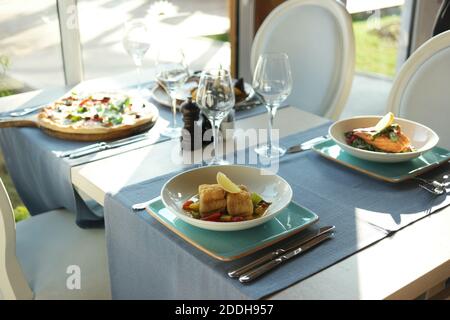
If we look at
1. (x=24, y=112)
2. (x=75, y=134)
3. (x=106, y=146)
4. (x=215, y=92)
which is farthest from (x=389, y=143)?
(x=24, y=112)

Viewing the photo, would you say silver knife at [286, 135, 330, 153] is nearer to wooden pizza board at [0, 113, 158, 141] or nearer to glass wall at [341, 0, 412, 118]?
wooden pizza board at [0, 113, 158, 141]

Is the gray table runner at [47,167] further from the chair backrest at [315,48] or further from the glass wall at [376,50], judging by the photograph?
the glass wall at [376,50]

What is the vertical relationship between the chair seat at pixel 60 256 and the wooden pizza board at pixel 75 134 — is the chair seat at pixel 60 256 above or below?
below

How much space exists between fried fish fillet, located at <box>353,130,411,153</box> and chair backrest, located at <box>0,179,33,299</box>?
0.85 m

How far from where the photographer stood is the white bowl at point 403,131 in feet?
4.34

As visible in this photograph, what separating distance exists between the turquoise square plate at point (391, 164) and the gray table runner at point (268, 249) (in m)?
0.02

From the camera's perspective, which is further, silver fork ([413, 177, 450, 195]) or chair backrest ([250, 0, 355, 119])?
chair backrest ([250, 0, 355, 119])

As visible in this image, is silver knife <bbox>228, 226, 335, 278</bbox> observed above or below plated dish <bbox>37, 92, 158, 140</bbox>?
below

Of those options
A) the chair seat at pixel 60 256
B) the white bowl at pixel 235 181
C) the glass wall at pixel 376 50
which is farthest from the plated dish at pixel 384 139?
the glass wall at pixel 376 50

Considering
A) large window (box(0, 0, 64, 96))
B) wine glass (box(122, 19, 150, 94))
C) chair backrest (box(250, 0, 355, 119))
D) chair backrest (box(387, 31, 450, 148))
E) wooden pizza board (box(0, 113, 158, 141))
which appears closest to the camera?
wooden pizza board (box(0, 113, 158, 141))

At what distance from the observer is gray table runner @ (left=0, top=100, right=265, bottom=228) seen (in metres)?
1.47

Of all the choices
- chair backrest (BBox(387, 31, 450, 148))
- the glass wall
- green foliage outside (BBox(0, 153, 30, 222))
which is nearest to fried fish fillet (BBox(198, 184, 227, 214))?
chair backrest (BBox(387, 31, 450, 148))

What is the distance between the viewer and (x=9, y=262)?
1371 mm

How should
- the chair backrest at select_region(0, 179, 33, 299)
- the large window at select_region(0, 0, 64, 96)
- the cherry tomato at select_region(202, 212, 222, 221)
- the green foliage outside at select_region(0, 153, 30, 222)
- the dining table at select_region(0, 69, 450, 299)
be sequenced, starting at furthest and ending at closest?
the green foliage outside at select_region(0, 153, 30, 222), the large window at select_region(0, 0, 64, 96), the chair backrest at select_region(0, 179, 33, 299), the cherry tomato at select_region(202, 212, 222, 221), the dining table at select_region(0, 69, 450, 299)
